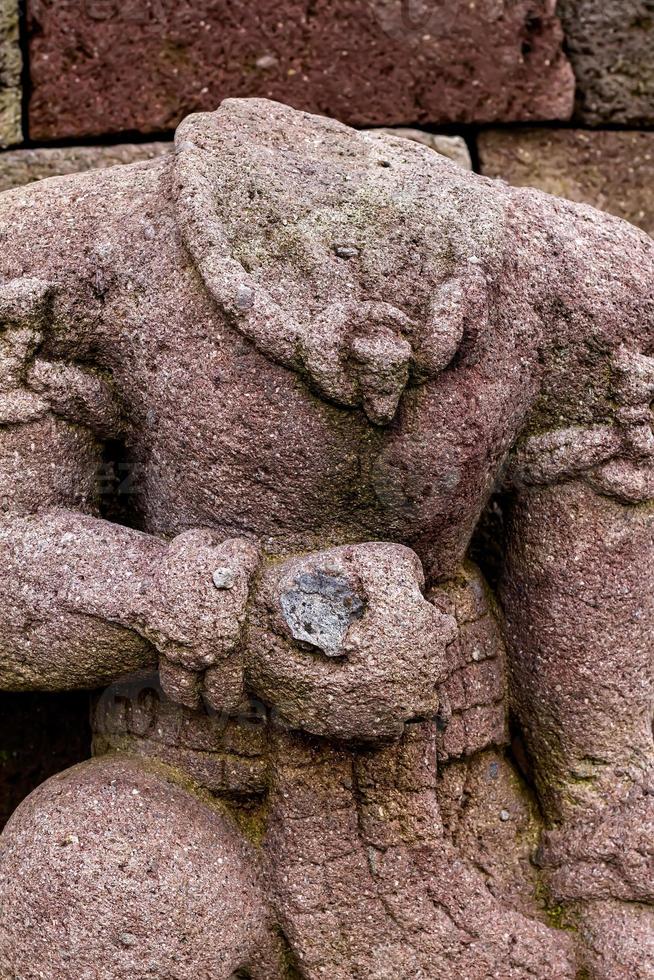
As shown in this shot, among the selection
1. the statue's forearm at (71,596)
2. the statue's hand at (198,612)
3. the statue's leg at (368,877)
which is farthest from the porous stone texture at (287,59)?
the statue's leg at (368,877)

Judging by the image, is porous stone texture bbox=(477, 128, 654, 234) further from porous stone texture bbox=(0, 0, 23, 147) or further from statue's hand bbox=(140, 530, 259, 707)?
statue's hand bbox=(140, 530, 259, 707)

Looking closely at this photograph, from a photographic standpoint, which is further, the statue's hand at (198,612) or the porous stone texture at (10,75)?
the porous stone texture at (10,75)

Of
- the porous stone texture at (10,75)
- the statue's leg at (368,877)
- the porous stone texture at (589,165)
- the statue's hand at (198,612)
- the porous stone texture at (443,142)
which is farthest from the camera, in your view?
the porous stone texture at (589,165)

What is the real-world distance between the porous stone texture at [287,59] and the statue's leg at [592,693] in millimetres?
1017

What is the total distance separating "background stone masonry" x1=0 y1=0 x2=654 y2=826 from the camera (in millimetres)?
2264

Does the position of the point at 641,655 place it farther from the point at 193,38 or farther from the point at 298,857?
the point at 193,38

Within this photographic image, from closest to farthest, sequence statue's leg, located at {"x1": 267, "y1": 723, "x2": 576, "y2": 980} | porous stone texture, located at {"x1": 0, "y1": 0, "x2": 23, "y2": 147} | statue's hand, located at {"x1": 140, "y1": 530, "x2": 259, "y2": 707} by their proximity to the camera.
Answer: statue's hand, located at {"x1": 140, "y1": 530, "x2": 259, "y2": 707} < statue's leg, located at {"x1": 267, "y1": 723, "x2": 576, "y2": 980} < porous stone texture, located at {"x1": 0, "y1": 0, "x2": 23, "y2": 147}

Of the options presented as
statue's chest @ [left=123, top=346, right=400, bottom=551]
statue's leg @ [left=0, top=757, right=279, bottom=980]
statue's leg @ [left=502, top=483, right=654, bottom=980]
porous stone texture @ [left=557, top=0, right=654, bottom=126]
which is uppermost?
porous stone texture @ [left=557, top=0, right=654, bottom=126]

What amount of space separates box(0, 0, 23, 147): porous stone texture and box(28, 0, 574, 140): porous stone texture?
0.09 ft

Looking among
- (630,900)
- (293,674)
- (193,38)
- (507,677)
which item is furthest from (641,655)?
(193,38)

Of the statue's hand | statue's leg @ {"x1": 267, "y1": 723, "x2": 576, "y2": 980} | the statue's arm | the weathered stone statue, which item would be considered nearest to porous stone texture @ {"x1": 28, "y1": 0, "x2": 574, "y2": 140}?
the weathered stone statue

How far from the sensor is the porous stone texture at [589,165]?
2.53 m

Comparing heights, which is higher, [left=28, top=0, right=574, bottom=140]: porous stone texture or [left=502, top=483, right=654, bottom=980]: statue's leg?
[left=28, top=0, right=574, bottom=140]: porous stone texture

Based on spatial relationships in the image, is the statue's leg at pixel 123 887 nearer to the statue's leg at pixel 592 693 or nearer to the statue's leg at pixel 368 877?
the statue's leg at pixel 368 877
